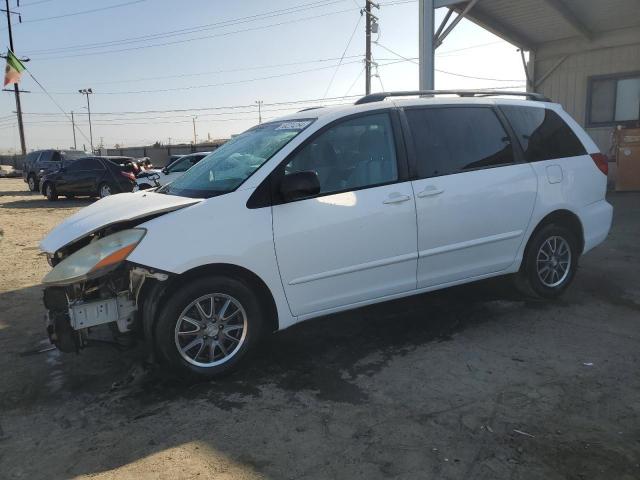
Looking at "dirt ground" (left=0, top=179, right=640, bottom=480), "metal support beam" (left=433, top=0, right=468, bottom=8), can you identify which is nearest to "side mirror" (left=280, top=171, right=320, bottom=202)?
"dirt ground" (left=0, top=179, right=640, bottom=480)

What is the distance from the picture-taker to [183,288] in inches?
135

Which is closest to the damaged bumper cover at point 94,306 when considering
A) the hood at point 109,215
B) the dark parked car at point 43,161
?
the hood at point 109,215

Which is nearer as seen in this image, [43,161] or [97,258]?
[97,258]

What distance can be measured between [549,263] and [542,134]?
1.23 metres

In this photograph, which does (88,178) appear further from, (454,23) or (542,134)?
(542,134)

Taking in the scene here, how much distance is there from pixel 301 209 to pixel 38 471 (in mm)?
2178

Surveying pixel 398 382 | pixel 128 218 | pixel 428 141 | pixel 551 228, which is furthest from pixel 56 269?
pixel 551 228

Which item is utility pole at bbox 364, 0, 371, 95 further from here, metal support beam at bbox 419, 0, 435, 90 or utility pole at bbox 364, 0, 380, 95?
metal support beam at bbox 419, 0, 435, 90

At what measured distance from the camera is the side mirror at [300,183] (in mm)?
3555

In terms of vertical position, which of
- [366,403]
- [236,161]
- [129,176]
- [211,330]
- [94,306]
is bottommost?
[366,403]

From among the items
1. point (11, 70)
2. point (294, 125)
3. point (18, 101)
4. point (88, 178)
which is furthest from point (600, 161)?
point (18, 101)

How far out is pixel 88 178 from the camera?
17.8 meters

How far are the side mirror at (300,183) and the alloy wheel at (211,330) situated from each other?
838 millimetres

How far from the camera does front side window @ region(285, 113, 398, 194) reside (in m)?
3.91
